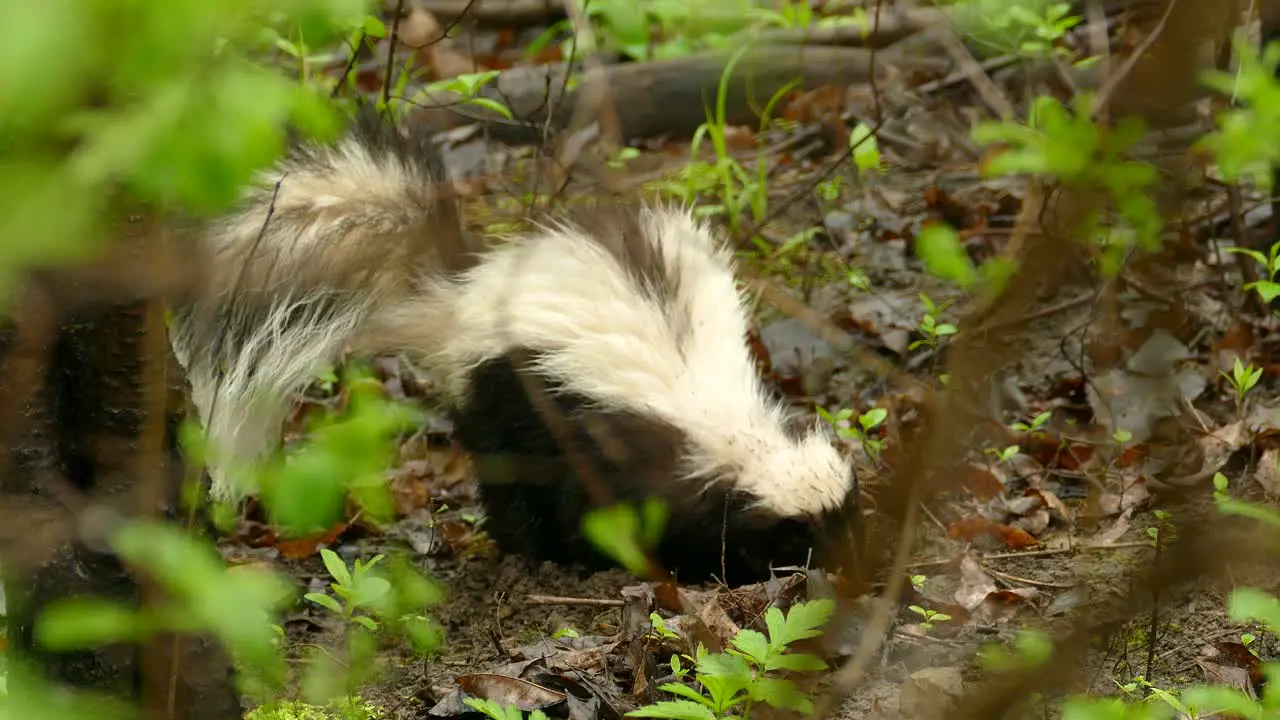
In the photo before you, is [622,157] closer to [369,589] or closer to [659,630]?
[659,630]

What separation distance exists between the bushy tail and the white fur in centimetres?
21

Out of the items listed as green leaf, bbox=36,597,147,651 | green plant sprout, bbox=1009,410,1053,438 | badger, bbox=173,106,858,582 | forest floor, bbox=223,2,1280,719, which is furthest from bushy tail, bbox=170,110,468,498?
green leaf, bbox=36,597,147,651

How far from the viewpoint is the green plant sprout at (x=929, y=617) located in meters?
3.05

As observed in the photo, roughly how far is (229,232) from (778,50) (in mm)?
3587

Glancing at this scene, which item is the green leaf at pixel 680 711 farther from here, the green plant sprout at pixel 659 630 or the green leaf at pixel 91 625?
the green leaf at pixel 91 625

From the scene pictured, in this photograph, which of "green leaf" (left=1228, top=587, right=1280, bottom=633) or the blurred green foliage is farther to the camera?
"green leaf" (left=1228, top=587, right=1280, bottom=633)

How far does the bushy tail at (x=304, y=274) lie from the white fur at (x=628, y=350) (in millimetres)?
207

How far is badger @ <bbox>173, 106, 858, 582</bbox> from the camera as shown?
388cm

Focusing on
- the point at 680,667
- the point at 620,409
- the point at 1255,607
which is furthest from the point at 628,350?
the point at 1255,607

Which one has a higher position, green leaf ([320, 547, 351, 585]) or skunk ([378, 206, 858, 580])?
green leaf ([320, 547, 351, 585])

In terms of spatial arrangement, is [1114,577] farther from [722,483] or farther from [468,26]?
[468,26]

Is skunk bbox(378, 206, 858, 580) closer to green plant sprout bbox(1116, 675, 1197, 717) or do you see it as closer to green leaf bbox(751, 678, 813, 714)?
green plant sprout bbox(1116, 675, 1197, 717)

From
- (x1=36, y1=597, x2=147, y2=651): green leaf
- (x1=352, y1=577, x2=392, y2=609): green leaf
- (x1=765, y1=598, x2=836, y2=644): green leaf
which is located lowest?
(x1=352, y1=577, x2=392, y2=609): green leaf

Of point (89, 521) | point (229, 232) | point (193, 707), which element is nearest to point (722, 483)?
point (229, 232)
